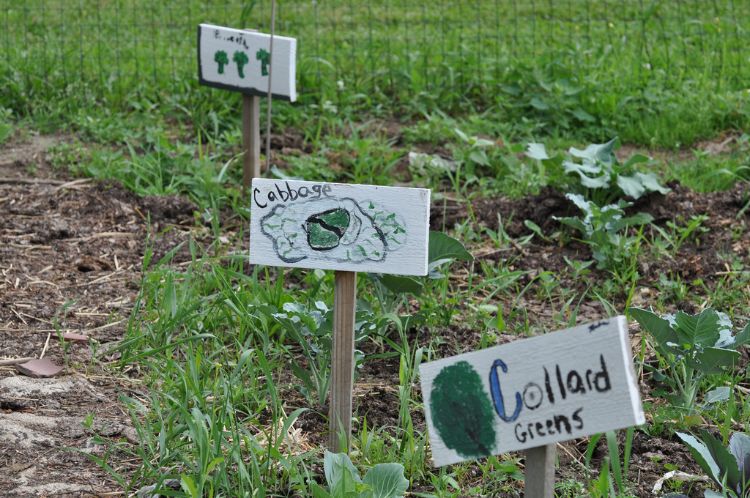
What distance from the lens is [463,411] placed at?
190 cm

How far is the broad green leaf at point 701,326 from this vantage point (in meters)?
2.50

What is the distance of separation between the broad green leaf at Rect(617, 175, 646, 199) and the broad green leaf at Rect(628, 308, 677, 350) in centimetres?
135

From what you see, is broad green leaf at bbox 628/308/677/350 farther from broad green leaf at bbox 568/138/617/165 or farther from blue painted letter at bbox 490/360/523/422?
broad green leaf at bbox 568/138/617/165

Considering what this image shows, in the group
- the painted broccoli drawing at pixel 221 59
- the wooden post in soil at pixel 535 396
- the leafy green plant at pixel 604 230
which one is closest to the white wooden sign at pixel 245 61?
the painted broccoli drawing at pixel 221 59

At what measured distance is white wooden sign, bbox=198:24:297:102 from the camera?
158 inches

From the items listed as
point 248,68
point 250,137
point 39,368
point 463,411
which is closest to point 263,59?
point 248,68

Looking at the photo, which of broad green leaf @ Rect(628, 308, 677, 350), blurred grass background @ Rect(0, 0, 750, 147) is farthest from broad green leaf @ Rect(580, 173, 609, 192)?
broad green leaf @ Rect(628, 308, 677, 350)

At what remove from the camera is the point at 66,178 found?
4.45 meters

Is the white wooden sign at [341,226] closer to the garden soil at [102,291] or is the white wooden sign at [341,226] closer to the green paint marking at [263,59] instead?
the garden soil at [102,291]

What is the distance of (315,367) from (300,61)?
117 inches

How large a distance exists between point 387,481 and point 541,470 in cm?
39

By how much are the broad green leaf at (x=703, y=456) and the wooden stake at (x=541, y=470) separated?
1.28 ft

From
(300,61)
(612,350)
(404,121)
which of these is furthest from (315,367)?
(300,61)

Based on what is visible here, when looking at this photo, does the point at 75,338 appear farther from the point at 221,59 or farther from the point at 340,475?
the point at 221,59
